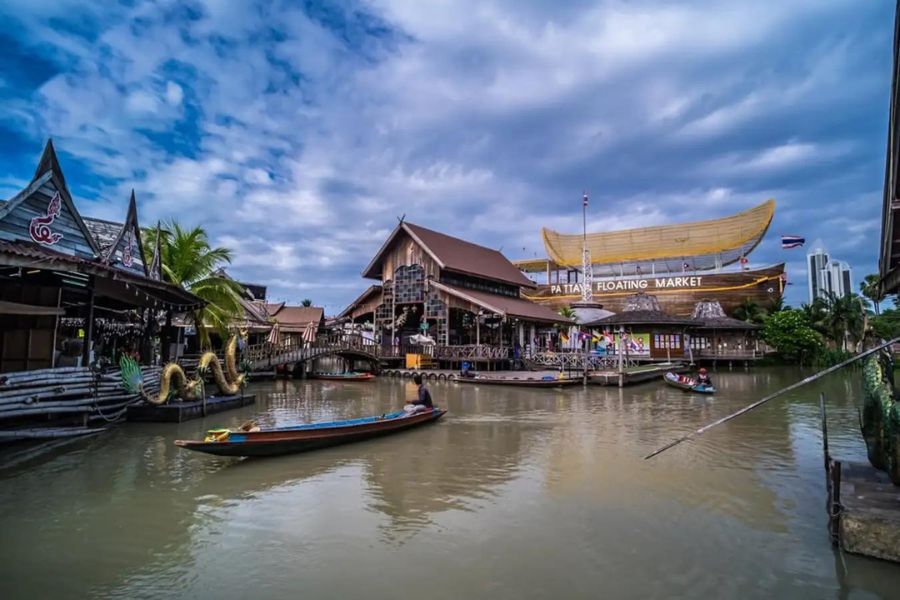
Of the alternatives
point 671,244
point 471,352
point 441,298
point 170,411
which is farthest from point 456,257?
point 671,244

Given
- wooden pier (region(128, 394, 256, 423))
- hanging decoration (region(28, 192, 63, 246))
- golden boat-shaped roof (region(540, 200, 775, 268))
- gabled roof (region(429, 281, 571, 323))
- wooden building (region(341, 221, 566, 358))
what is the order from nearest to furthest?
hanging decoration (region(28, 192, 63, 246)) → wooden pier (region(128, 394, 256, 423)) → gabled roof (region(429, 281, 571, 323)) → wooden building (region(341, 221, 566, 358)) → golden boat-shaped roof (region(540, 200, 775, 268))

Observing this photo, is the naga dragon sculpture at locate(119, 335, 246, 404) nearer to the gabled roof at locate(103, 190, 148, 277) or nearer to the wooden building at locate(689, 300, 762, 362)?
the gabled roof at locate(103, 190, 148, 277)

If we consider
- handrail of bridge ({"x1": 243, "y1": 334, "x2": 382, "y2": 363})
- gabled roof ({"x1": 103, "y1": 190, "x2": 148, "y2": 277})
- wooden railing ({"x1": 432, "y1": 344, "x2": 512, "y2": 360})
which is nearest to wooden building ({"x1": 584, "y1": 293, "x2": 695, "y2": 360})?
wooden railing ({"x1": 432, "y1": 344, "x2": 512, "y2": 360})

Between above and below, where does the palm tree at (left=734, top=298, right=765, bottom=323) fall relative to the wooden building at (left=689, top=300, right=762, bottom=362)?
above

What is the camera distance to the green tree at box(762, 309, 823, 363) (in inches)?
1426

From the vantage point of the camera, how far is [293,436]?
945 cm

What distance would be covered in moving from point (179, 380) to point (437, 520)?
1031 centimetres

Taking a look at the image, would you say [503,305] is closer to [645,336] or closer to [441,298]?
[441,298]

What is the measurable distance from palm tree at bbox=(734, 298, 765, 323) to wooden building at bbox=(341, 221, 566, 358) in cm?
1928

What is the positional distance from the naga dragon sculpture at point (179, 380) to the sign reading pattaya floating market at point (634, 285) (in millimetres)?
38869

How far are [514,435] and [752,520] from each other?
6.15 metres

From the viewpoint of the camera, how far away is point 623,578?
5000 mm

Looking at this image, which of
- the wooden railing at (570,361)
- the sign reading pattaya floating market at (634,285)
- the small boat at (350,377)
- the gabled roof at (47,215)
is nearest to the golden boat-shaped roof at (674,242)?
the sign reading pattaya floating market at (634,285)

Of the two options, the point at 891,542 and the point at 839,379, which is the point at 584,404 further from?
the point at 839,379
